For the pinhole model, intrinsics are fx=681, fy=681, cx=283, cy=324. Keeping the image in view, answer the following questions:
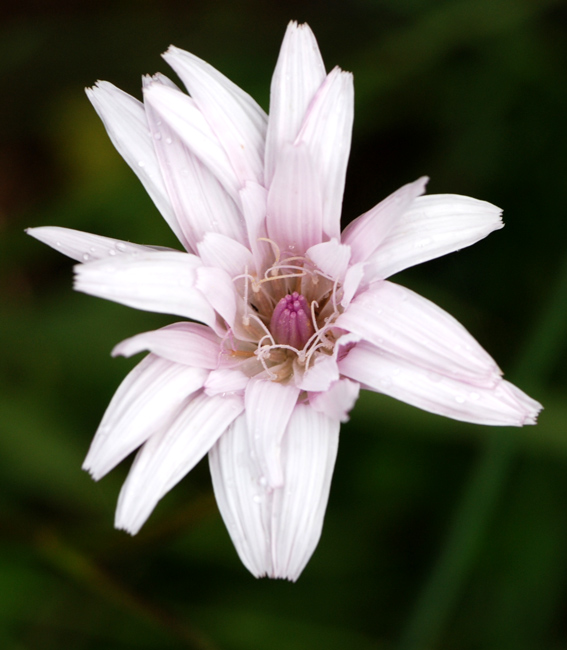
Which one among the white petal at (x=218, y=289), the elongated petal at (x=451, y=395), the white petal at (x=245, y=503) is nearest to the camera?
the elongated petal at (x=451, y=395)

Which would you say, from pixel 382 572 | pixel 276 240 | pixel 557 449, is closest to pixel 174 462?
pixel 276 240

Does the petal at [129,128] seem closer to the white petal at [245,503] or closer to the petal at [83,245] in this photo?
the petal at [83,245]

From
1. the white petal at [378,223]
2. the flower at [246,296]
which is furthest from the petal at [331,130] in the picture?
the white petal at [378,223]

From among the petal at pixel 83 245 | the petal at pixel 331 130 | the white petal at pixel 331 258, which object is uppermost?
the petal at pixel 331 130

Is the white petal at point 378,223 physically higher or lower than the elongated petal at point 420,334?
higher

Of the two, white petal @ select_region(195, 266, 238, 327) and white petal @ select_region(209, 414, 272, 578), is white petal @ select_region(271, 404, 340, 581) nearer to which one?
white petal @ select_region(209, 414, 272, 578)

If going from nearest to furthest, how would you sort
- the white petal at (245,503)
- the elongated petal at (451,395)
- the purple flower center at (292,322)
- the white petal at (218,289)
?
the elongated petal at (451,395) < the white petal at (245,503) < the white petal at (218,289) < the purple flower center at (292,322)

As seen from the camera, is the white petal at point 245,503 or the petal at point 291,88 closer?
the white petal at point 245,503
